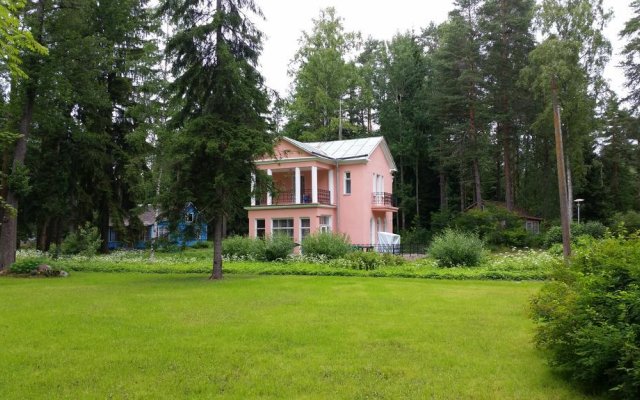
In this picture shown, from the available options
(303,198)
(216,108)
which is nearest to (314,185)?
(303,198)

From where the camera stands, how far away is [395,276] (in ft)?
57.8

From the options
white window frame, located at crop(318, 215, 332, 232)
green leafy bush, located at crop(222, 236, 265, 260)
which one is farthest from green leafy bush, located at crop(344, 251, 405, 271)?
white window frame, located at crop(318, 215, 332, 232)

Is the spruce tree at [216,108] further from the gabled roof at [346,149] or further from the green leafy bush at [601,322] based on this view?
the gabled roof at [346,149]

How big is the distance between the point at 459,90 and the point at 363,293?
106ft

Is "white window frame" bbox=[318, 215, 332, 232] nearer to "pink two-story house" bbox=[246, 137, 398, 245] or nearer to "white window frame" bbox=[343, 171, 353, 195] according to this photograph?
"pink two-story house" bbox=[246, 137, 398, 245]

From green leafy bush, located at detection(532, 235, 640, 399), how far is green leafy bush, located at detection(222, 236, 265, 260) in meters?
18.3

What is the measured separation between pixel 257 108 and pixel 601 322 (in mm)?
13754

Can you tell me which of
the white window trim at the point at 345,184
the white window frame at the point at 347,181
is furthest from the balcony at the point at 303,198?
the white window frame at the point at 347,181

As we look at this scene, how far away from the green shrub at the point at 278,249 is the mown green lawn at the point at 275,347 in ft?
34.2

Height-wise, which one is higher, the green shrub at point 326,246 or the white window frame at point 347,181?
the white window frame at point 347,181

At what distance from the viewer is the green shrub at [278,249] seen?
898 inches

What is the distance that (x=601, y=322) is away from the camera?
465 cm

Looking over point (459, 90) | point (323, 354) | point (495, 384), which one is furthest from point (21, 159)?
point (459, 90)

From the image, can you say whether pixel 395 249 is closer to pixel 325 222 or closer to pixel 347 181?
pixel 325 222
